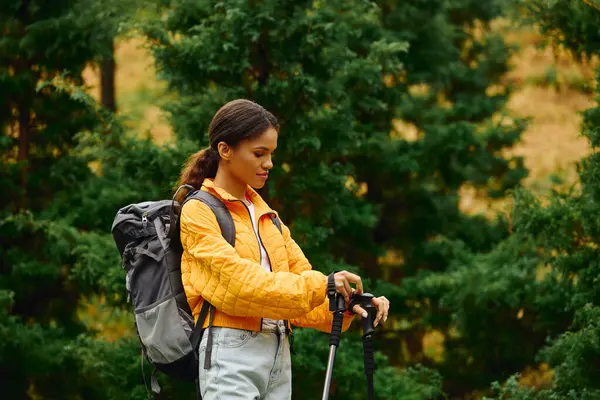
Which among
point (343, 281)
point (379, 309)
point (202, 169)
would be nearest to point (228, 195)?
point (202, 169)

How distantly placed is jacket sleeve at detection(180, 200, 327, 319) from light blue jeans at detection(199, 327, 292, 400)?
5.4 inches

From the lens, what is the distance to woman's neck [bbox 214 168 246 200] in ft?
11.4

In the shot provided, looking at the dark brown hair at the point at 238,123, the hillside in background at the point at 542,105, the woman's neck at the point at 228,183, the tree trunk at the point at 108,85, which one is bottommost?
the woman's neck at the point at 228,183

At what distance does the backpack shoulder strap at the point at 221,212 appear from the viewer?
131 inches

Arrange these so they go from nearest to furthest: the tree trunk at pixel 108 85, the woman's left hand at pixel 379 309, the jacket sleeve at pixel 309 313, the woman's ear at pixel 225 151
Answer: the woman's left hand at pixel 379 309 < the woman's ear at pixel 225 151 < the jacket sleeve at pixel 309 313 < the tree trunk at pixel 108 85

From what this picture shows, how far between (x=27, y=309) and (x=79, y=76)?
80.8 inches

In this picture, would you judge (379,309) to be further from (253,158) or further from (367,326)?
(253,158)

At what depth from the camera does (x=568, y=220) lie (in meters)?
5.72

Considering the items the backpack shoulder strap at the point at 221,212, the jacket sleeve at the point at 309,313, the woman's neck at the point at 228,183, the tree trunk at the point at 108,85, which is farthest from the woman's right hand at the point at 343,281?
the tree trunk at the point at 108,85

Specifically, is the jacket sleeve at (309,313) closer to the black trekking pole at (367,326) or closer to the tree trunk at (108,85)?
the black trekking pole at (367,326)

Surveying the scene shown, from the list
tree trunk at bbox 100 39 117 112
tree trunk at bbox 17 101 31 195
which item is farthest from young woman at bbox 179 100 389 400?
tree trunk at bbox 100 39 117 112

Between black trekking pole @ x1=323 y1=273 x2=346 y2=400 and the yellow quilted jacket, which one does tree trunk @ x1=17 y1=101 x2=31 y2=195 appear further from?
black trekking pole @ x1=323 y1=273 x2=346 y2=400

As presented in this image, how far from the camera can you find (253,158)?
3.41m

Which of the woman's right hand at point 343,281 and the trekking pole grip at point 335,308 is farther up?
the woman's right hand at point 343,281
